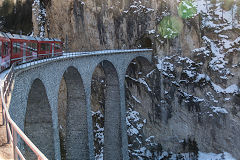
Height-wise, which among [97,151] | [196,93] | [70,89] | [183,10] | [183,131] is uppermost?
[183,10]

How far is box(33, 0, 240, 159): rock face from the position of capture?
3241cm

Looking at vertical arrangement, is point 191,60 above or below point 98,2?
below

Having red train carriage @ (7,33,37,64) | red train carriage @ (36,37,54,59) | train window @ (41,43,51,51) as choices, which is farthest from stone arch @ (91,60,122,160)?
red train carriage @ (7,33,37,64)

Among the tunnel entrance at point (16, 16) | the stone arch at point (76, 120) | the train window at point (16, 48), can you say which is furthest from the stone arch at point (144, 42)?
the tunnel entrance at point (16, 16)

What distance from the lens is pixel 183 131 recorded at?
34.8 metres

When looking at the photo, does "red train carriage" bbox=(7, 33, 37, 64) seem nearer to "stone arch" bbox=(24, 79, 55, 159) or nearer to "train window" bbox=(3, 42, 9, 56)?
"train window" bbox=(3, 42, 9, 56)

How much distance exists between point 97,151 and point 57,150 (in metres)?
22.7

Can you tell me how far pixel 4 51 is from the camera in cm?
1530

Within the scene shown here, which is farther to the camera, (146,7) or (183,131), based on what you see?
(146,7)

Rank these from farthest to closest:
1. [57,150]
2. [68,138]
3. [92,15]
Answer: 1. [92,15]
2. [68,138]
3. [57,150]

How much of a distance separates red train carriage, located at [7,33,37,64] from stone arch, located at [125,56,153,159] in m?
18.8

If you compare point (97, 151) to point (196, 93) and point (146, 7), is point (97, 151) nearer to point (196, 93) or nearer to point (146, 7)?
point (196, 93)

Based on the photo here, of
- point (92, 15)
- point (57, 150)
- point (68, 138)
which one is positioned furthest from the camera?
point (92, 15)

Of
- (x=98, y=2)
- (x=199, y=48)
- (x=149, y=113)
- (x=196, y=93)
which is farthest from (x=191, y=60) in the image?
(x=98, y=2)
